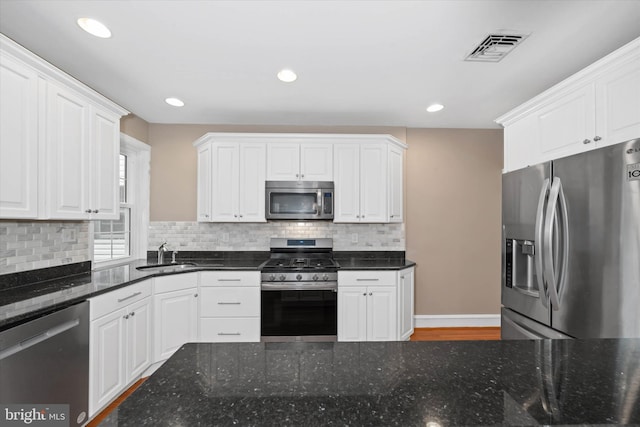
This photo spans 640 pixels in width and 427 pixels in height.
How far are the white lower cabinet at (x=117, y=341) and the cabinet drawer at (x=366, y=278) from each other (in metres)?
1.76

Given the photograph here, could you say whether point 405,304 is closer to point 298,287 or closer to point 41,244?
point 298,287

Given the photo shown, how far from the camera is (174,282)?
2811 millimetres

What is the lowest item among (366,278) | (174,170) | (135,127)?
(366,278)

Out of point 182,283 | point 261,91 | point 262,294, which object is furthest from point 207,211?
point 261,91

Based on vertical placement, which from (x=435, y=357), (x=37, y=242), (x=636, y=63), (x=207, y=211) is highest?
(x=636, y=63)

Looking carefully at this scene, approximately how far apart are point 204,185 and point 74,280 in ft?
4.87

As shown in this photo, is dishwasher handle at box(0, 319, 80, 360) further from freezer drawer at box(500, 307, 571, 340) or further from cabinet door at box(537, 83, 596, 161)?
cabinet door at box(537, 83, 596, 161)

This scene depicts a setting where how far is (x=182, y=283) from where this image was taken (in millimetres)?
2861

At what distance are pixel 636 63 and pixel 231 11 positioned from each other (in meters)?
2.13

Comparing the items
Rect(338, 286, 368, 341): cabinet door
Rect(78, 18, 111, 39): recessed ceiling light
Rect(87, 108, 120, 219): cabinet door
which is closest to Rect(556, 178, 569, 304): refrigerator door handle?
Rect(338, 286, 368, 341): cabinet door

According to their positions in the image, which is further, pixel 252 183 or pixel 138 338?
pixel 252 183

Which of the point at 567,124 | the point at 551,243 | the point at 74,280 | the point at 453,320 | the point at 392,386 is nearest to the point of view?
the point at 392,386

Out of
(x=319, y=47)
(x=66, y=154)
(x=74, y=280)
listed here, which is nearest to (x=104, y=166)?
(x=66, y=154)

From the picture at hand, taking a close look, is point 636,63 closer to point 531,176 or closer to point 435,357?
point 531,176
